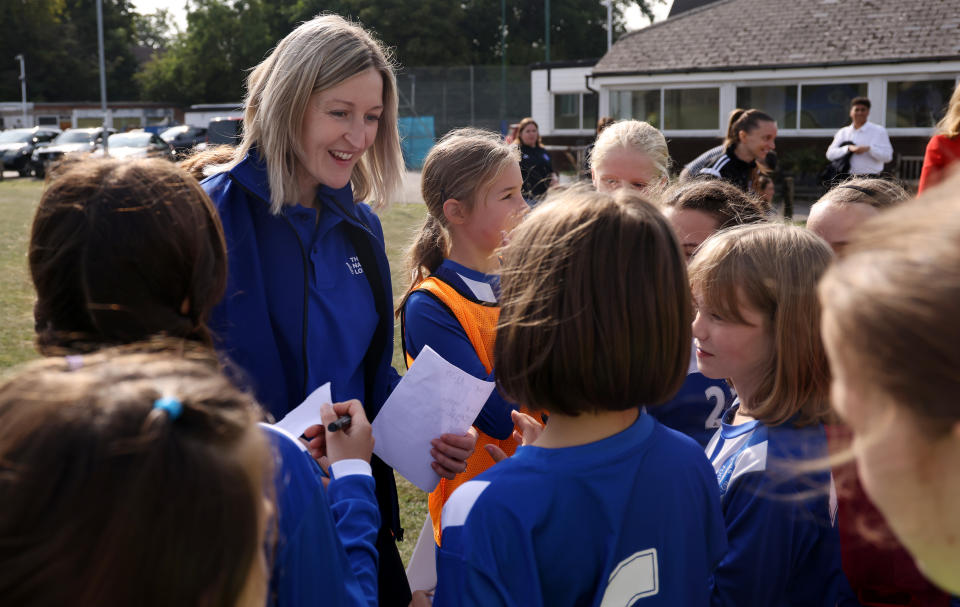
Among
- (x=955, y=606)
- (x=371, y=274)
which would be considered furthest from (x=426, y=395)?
(x=955, y=606)

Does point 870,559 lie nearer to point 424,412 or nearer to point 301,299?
point 424,412

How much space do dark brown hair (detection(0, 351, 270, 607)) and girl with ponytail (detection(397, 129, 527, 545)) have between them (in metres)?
1.65

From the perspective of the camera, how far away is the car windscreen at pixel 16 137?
109 feet

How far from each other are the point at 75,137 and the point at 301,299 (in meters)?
35.1

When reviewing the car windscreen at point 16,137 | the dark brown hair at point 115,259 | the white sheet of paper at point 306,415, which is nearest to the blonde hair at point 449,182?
the white sheet of paper at point 306,415

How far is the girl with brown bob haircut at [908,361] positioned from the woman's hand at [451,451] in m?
1.31

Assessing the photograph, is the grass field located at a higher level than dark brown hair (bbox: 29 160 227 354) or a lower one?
lower

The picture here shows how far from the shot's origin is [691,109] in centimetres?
2553

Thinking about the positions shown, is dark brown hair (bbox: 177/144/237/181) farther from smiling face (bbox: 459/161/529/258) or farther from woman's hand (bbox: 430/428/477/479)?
woman's hand (bbox: 430/428/477/479)

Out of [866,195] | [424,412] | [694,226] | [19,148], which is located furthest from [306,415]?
[19,148]

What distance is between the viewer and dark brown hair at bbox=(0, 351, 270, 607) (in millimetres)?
903

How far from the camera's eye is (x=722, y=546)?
1.78 metres

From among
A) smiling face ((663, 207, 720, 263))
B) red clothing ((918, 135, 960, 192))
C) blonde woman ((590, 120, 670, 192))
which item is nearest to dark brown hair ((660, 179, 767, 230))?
smiling face ((663, 207, 720, 263))

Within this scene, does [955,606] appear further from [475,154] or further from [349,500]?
[475,154]
